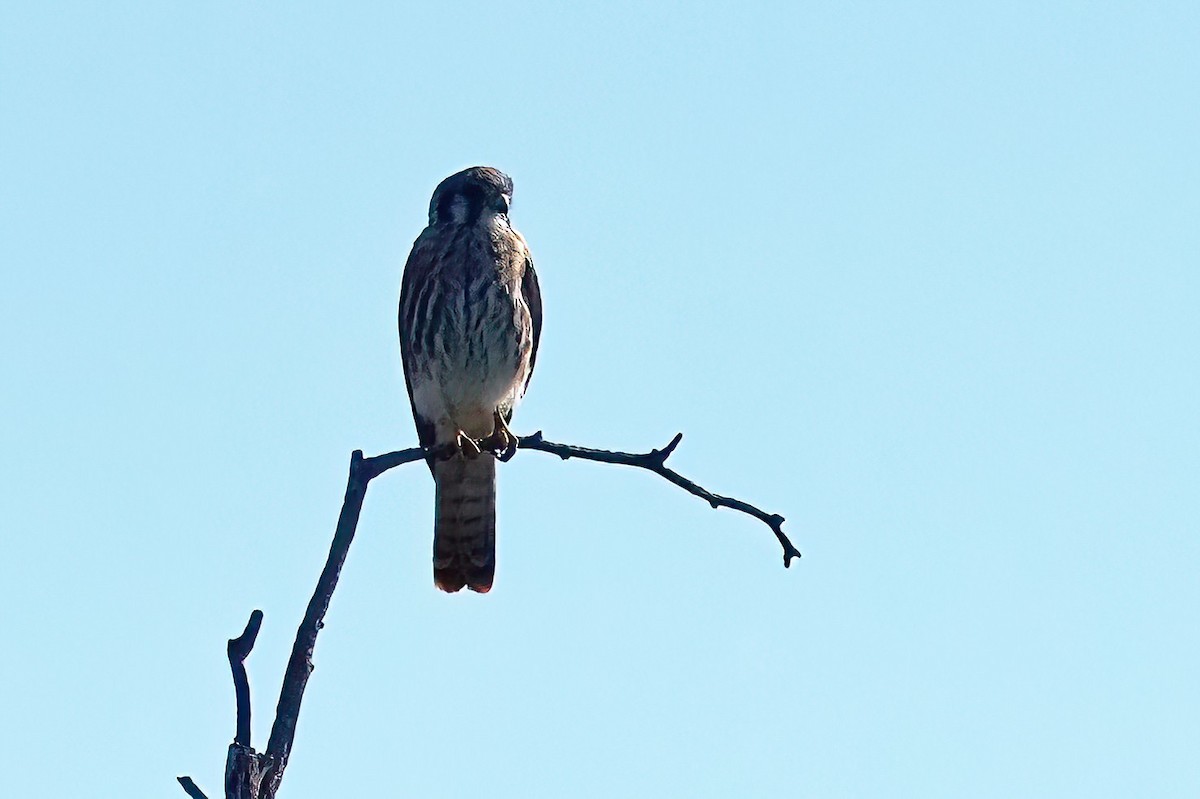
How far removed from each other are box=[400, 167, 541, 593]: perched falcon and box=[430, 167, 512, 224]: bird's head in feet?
0.05

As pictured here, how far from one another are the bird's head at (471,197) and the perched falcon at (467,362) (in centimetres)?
1

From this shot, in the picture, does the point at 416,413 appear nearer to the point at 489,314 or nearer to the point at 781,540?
the point at 489,314

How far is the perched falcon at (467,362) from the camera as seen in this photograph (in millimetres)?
6020

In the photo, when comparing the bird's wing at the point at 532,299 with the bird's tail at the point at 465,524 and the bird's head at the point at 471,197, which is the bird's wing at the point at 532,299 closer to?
the bird's head at the point at 471,197

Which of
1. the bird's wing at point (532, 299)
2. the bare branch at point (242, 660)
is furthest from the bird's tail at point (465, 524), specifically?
the bare branch at point (242, 660)

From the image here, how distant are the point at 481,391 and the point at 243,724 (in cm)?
316

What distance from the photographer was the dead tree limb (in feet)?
9.91

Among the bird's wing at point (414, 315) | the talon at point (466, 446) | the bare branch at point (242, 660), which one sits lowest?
the bare branch at point (242, 660)

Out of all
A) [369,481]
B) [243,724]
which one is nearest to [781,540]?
[369,481]

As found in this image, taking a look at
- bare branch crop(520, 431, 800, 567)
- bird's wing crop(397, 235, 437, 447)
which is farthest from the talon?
bare branch crop(520, 431, 800, 567)

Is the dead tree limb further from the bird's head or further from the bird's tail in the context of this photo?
the bird's head

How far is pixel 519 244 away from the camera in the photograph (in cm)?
639

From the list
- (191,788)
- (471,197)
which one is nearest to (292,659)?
(191,788)

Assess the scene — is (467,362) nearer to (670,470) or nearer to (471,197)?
(471,197)
